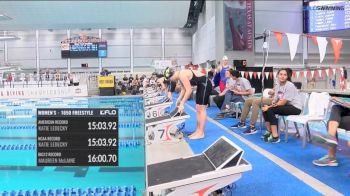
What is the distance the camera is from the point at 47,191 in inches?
127

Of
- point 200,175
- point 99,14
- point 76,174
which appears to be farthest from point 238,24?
point 200,175

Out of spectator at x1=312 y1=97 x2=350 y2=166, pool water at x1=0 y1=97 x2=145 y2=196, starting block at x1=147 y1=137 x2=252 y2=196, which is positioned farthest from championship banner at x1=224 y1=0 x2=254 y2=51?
starting block at x1=147 y1=137 x2=252 y2=196

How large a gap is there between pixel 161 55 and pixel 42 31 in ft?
31.7

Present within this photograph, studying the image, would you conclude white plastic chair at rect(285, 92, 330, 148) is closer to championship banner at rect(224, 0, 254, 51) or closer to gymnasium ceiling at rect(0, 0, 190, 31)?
championship banner at rect(224, 0, 254, 51)

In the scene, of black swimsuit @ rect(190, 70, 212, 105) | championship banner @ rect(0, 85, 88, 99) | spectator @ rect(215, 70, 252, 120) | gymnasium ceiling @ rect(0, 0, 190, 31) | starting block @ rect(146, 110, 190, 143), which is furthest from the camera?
gymnasium ceiling @ rect(0, 0, 190, 31)

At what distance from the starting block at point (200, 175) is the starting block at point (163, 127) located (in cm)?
266

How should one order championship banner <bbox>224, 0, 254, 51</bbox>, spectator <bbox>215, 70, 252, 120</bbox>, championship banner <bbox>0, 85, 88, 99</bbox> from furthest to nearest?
championship banner <bbox>224, 0, 254, 51</bbox> < championship banner <bbox>0, 85, 88, 99</bbox> < spectator <bbox>215, 70, 252, 120</bbox>

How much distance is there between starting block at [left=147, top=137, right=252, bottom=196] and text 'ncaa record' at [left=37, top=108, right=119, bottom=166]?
38 centimetres

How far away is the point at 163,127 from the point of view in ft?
Result: 18.7

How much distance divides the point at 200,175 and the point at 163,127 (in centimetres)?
316

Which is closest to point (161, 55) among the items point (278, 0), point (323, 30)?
point (278, 0)

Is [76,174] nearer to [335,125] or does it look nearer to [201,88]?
[335,125]

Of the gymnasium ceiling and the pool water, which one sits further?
the gymnasium ceiling

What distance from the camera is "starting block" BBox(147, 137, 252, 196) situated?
8.27ft
